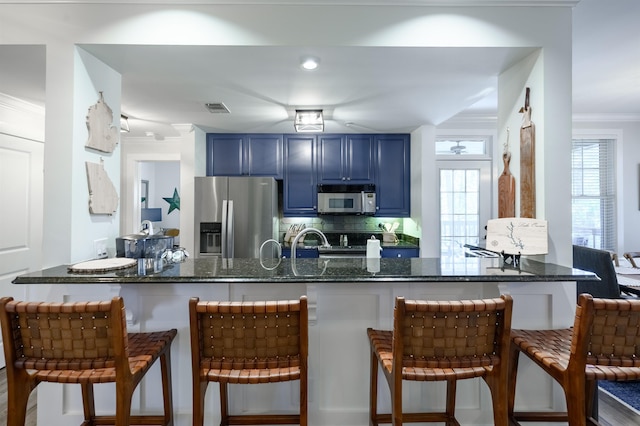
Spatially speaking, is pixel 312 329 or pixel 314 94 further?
pixel 314 94

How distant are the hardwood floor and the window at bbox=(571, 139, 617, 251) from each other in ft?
8.82

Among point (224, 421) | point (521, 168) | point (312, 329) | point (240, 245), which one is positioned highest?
point (521, 168)

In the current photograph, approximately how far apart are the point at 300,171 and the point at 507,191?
8.41 feet

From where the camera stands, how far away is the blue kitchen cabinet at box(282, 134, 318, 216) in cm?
414

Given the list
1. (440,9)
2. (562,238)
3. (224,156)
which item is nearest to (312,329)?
(562,238)

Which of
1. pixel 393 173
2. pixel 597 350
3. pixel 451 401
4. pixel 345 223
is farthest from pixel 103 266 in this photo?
pixel 393 173

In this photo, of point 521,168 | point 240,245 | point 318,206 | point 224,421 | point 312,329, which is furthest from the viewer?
point 318,206

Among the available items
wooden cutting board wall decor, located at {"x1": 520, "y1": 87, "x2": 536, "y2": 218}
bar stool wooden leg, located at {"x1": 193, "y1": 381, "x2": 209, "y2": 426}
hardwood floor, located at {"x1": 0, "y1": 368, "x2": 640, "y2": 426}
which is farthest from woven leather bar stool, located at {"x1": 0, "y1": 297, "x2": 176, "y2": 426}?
wooden cutting board wall decor, located at {"x1": 520, "y1": 87, "x2": 536, "y2": 218}

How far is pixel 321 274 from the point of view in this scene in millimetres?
1526

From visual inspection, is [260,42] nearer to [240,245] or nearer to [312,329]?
[312,329]

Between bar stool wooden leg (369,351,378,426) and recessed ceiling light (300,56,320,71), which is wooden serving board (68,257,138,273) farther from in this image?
recessed ceiling light (300,56,320,71)

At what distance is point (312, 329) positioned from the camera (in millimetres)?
1642

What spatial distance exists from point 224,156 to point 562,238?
3.61 meters

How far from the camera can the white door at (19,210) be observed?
107 inches
